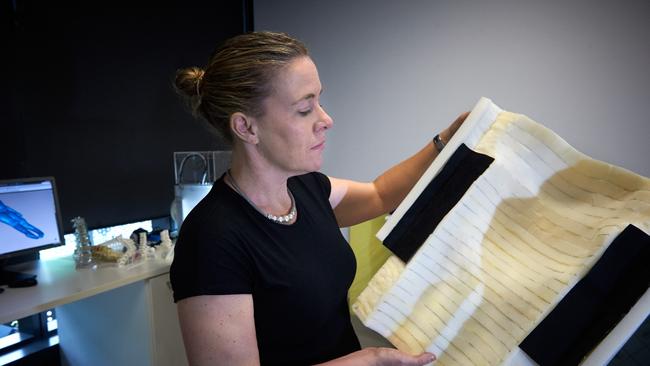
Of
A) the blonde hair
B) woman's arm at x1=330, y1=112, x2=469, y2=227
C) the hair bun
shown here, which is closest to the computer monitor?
the hair bun

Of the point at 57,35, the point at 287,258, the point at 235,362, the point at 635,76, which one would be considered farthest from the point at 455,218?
the point at 57,35

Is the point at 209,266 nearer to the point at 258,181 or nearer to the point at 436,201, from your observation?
the point at 258,181

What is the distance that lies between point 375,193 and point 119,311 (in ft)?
4.16

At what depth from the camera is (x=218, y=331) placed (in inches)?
27.9

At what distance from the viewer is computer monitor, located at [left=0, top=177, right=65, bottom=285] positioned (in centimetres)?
152

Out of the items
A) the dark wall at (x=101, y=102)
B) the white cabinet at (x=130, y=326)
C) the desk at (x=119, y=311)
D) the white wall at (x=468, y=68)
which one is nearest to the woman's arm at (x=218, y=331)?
the desk at (x=119, y=311)

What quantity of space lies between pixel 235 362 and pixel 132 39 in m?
1.98

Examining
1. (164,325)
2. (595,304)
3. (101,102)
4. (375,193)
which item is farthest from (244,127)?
(101,102)

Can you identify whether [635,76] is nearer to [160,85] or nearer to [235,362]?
[235,362]

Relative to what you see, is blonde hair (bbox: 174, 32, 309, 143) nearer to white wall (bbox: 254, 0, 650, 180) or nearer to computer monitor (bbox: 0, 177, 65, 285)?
computer monitor (bbox: 0, 177, 65, 285)

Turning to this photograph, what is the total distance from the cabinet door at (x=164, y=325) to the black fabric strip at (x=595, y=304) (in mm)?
1472

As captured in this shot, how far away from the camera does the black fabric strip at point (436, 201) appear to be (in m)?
0.77

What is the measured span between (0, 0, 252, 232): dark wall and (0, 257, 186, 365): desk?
1.33 ft

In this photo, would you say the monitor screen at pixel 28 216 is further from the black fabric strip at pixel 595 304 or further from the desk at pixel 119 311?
the black fabric strip at pixel 595 304
